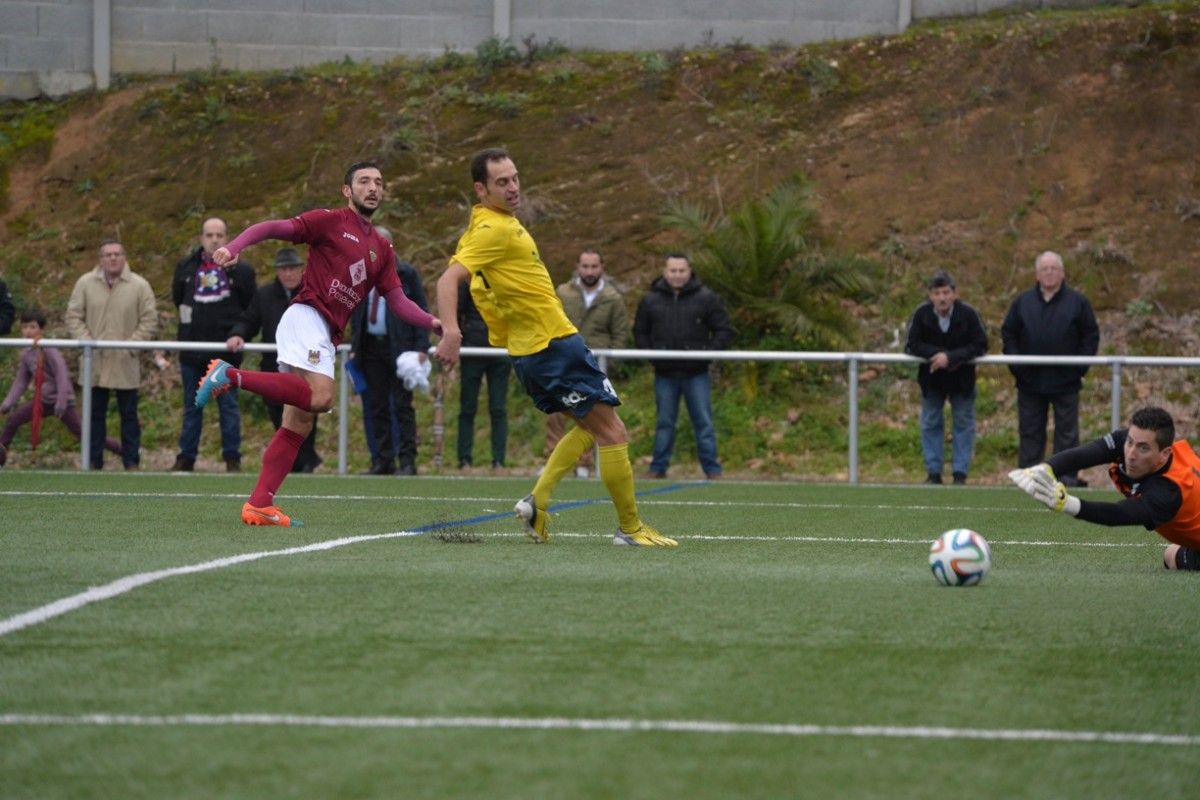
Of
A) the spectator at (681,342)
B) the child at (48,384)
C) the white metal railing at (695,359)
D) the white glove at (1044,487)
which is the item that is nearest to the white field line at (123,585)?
the white glove at (1044,487)

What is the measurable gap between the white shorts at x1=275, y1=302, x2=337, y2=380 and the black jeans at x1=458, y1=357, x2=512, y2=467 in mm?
7147

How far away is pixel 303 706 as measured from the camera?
4305 millimetres

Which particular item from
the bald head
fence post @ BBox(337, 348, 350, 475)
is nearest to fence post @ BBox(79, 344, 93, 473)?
the bald head

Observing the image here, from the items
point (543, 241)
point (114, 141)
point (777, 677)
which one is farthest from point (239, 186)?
point (777, 677)

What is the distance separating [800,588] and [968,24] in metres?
18.5

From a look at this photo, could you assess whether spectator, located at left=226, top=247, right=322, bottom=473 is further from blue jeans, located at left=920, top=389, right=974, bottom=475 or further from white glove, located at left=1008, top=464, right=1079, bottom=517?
white glove, located at left=1008, top=464, right=1079, bottom=517

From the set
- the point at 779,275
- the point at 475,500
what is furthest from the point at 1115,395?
the point at 475,500

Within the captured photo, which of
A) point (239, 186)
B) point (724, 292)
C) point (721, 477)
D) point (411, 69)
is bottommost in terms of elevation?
point (721, 477)

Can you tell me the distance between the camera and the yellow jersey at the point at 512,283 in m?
8.55

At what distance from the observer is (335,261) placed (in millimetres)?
9539

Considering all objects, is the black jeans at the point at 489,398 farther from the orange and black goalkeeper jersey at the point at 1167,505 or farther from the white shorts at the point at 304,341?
the orange and black goalkeeper jersey at the point at 1167,505

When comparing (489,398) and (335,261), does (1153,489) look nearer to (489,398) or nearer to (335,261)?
A: (335,261)

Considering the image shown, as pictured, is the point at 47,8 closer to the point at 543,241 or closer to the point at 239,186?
the point at 239,186

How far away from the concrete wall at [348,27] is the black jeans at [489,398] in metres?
8.61
